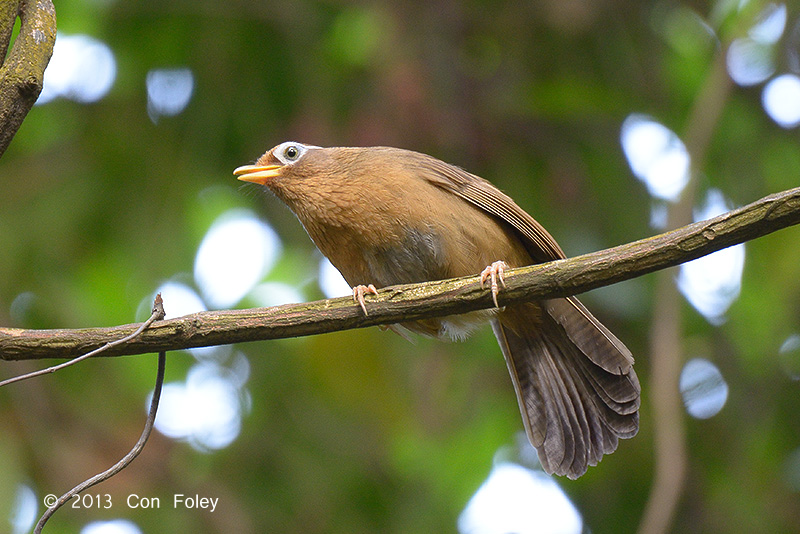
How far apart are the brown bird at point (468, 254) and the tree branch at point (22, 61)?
1671 millimetres

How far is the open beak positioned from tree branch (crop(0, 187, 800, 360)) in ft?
5.08

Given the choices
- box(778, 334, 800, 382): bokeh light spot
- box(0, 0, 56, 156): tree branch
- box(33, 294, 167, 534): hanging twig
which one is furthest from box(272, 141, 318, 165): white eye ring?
box(778, 334, 800, 382): bokeh light spot

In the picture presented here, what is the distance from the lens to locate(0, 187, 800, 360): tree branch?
2.44m

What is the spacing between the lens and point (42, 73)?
2.30 metres

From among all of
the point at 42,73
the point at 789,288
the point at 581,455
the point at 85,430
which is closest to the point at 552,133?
the point at 789,288

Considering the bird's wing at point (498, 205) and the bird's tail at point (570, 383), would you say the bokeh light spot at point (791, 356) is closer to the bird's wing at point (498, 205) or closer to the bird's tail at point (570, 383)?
the bird's tail at point (570, 383)

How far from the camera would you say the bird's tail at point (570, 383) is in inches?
155

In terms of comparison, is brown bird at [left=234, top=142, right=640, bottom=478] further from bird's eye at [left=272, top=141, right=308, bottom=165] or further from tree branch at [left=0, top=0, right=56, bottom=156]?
tree branch at [left=0, top=0, right=56, bottom=156]

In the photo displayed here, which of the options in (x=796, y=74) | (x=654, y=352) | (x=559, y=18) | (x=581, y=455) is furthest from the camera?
(x=559, y=18)

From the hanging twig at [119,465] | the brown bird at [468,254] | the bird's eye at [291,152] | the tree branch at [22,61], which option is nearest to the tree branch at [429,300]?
the hanging twig at [119,465]

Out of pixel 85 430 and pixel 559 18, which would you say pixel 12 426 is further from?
pixel 559 18

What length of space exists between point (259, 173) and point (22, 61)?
1923 mm

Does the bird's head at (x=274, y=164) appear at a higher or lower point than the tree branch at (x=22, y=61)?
higher

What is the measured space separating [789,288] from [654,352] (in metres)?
1.14
